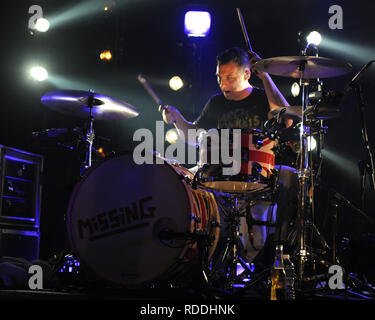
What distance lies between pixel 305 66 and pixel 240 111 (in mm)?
793

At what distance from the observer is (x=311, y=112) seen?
3348mm

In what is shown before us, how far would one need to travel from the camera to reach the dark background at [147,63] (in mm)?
5148

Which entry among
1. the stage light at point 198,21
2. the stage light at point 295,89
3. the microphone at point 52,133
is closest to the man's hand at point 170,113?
the microphone at point 52,133

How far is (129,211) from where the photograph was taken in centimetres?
290

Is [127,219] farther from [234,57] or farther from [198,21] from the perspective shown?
[198,21]

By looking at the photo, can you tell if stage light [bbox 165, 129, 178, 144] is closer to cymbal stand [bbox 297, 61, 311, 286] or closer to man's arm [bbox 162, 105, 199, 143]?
man's arm [bbox 162, 105, 199, 143]

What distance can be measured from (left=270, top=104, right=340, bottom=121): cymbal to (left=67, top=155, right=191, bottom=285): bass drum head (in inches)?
37.7

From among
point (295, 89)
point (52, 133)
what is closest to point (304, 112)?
Result: point (295, 89)

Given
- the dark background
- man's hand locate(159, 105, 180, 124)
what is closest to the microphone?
the dark background

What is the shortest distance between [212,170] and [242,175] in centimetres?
20

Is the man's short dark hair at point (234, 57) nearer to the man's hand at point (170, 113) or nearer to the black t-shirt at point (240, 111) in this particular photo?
the black t-shirt at point (240, 111)

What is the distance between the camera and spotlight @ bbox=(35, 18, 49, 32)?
5.38 metres
